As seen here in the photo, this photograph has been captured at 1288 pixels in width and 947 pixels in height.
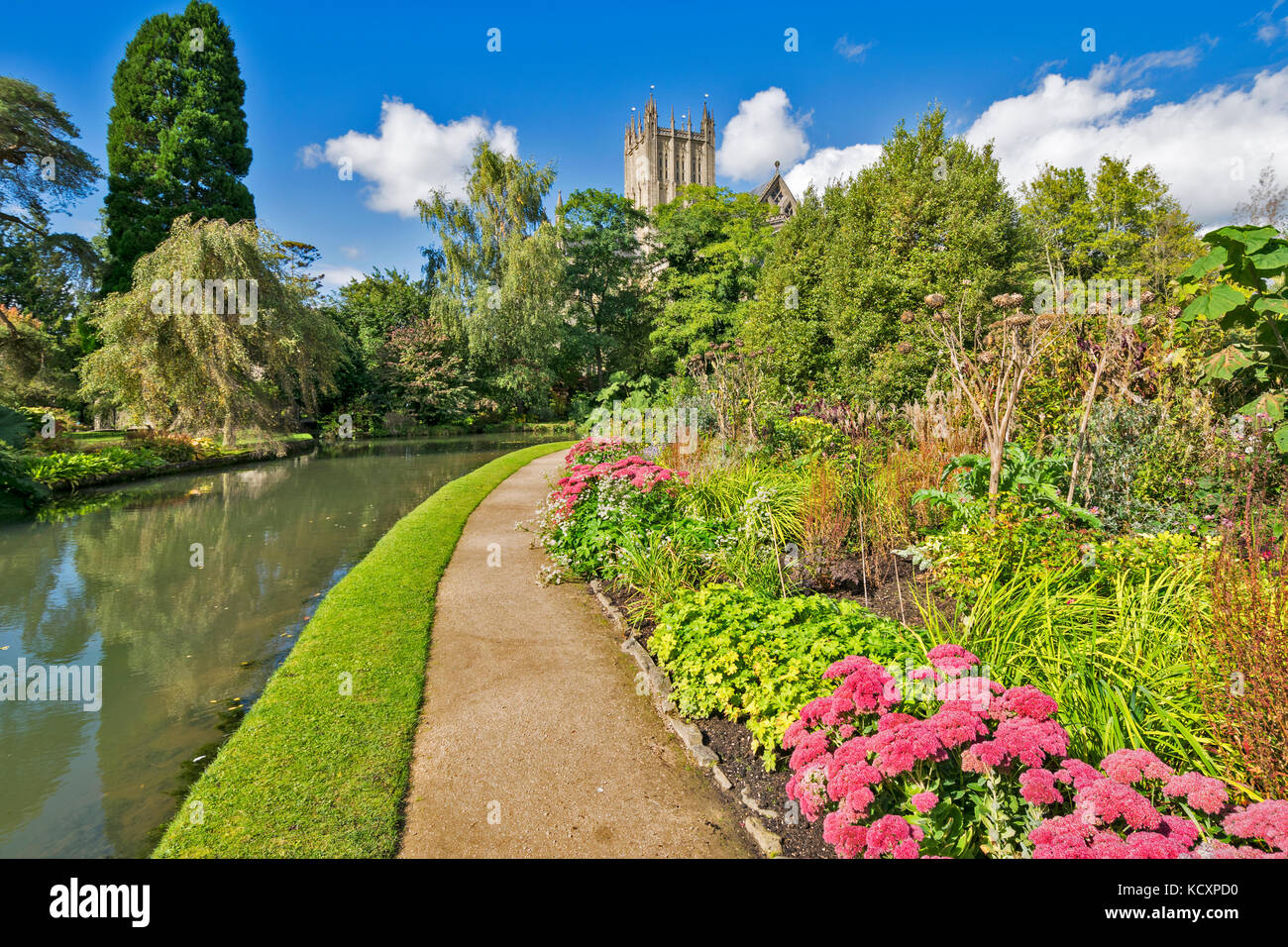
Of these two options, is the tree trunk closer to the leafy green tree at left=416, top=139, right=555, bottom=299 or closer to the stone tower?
the leafy green tree at left=416, top=139, right=555, bottom=299

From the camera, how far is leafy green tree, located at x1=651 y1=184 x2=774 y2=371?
24.7 metres

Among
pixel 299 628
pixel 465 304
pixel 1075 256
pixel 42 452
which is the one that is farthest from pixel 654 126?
pixel 299 628

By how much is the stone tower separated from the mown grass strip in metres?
64.3

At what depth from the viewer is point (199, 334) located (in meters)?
15.5

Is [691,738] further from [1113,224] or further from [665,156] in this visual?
[665,156]

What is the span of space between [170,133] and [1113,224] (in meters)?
35.2

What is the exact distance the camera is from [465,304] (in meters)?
27.1

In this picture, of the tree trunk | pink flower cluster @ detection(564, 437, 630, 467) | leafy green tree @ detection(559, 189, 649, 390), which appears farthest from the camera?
leafy green tree @ detection(559, 189, 649, 390)

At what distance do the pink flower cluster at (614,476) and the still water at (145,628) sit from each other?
110 inches
